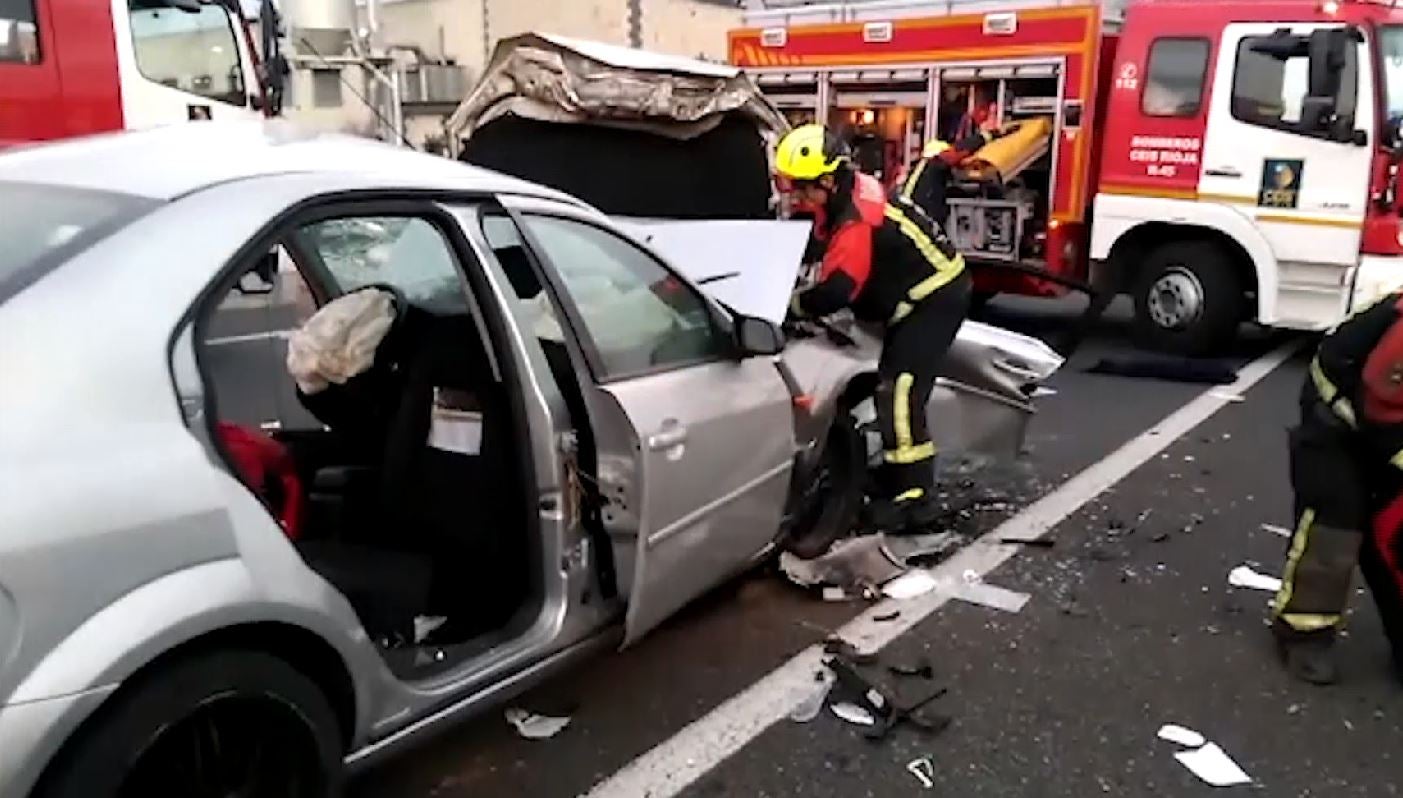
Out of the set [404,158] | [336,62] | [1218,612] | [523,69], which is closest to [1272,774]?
[1218,612]

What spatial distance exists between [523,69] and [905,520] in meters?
2.97

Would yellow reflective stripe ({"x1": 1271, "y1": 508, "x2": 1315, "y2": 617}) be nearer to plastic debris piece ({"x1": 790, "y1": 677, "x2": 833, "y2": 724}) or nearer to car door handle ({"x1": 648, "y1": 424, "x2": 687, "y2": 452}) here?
plastic debris piece ({"x1": 790, "y1": 677, "x2": 833, "y2": 724})

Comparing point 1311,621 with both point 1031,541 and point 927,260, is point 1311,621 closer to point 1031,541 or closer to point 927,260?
point 1031,541

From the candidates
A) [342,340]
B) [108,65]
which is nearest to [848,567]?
[342,340]

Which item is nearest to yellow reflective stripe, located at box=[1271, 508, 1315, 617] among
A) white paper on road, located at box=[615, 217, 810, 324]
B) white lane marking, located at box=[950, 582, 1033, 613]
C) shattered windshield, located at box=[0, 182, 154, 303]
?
white lane marking, located at box=[950, 582, 1033, 613]

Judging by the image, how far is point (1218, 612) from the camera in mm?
4332

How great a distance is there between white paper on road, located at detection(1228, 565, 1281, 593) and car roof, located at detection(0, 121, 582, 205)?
3.12 m

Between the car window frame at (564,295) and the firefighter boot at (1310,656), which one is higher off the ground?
the car window frame at (564,295)

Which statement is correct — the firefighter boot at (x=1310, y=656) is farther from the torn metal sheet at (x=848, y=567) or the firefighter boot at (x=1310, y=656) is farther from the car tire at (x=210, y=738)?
the car tire at (x=210, y=738)

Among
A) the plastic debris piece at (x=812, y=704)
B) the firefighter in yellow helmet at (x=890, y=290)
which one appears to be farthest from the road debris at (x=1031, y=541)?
the plastic debris piece at (x=812, y=704)

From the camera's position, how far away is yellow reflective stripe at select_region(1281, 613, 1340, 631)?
3.80m

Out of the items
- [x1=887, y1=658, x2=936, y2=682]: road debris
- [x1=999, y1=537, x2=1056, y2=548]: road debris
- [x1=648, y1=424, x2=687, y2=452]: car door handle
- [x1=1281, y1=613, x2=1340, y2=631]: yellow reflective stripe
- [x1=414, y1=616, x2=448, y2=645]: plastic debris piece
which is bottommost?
[x1=999, y1=537, x2=1056, y2=548]: road debris

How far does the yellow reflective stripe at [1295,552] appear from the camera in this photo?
149 inches

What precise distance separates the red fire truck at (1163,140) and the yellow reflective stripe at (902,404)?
3.69m
